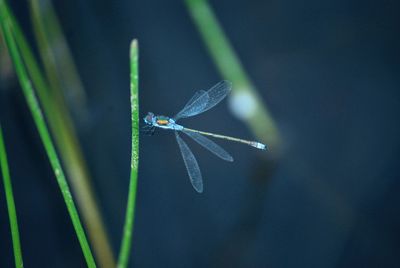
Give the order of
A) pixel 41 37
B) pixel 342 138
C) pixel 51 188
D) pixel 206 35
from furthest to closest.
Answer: pixel 342 138
pixel 51 188
pixel 41 37
pixel 206 35

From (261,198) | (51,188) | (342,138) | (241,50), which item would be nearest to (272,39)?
(241,50)

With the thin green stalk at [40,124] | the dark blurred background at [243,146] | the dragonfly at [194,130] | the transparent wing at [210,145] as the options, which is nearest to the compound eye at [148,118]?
the dragonfly at [194,130]

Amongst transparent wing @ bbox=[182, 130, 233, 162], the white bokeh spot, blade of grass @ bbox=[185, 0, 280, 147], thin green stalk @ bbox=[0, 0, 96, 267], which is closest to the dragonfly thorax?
transparent wing @ bbox=[182, 130, 233, 162]

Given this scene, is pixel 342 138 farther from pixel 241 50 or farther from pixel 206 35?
pixel 206 35

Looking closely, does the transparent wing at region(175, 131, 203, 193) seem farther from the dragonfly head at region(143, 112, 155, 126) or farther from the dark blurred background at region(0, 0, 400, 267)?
the dragonfly head at region(143, 112, 155, 126)

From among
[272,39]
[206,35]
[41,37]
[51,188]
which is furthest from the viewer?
[272,39]

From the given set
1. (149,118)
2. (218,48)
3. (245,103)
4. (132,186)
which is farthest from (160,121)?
(132,186)

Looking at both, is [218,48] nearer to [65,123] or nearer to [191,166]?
[191,166]
